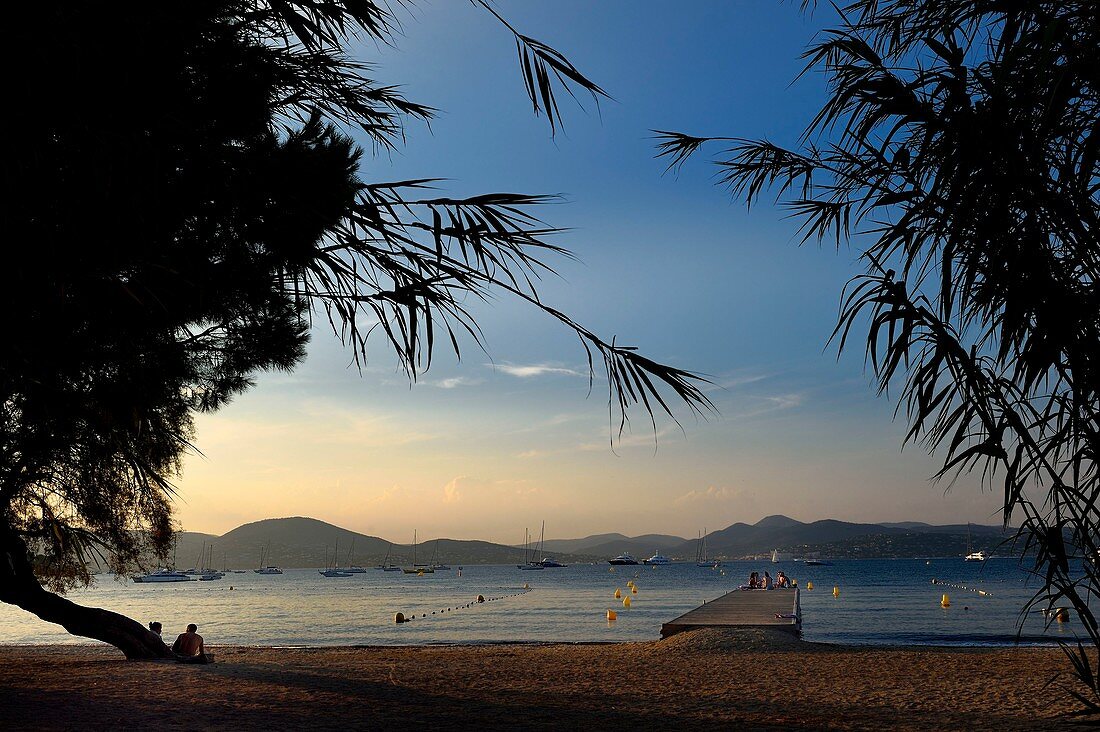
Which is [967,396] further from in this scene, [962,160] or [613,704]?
[613,704]

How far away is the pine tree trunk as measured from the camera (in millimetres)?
12742

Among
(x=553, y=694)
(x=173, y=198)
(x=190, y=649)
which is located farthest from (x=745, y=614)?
(x=173, y=198)

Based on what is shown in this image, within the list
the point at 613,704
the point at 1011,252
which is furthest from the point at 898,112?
the point at 613,704

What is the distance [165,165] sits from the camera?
4.71 m

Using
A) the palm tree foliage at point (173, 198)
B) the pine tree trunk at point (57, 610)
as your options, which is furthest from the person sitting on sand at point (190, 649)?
the palm tree foliage at point (173, 198)

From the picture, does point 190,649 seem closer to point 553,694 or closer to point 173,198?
point 553,694

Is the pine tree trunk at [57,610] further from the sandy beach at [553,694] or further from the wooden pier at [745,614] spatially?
the wooden pier at [745,614]

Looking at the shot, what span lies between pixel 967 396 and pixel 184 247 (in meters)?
5.60

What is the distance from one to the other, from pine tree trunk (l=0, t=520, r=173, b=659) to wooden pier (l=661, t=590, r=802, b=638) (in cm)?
1209

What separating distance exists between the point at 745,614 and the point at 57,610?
64.6ft

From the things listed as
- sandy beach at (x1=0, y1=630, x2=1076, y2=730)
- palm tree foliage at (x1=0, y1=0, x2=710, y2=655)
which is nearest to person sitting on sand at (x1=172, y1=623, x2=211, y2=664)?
sandy beach at (x1=0, y1=630, x2=1076, y2=730)

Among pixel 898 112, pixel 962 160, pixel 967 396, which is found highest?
pixel 898 112

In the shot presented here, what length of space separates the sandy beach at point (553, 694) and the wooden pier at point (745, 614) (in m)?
5.83

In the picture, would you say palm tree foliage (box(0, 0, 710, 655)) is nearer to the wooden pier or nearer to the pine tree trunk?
the pine tree trunk
